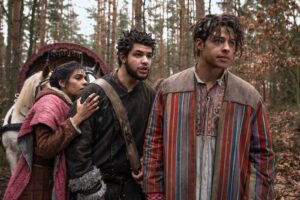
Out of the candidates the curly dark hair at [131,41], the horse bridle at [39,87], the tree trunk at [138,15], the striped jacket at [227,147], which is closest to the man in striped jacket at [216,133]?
the striped jacket at [227,147]

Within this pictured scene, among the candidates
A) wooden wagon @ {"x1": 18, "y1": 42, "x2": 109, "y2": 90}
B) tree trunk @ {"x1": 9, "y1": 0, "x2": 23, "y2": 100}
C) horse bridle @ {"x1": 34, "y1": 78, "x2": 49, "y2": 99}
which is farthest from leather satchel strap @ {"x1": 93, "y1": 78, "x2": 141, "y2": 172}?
tree trunk @ {"x1": 9, "y1": 0, "x2": 23, "y2": 100}

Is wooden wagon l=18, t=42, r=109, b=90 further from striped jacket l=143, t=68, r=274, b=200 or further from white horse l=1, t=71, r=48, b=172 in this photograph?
striped jacket l=143, t=68, r=274, b=200

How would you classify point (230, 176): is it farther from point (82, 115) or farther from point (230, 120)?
point (82, 115)

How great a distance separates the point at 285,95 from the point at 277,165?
10943mm

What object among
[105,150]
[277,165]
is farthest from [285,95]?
[105,150]

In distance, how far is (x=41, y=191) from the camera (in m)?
3.56

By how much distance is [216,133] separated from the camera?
2812 millimetres

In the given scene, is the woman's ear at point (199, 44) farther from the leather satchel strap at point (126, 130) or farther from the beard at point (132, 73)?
the leather satchel strap at point (126, 130)

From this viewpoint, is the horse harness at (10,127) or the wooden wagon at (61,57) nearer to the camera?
the horse harness at (10,127)

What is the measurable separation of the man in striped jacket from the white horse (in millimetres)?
2045

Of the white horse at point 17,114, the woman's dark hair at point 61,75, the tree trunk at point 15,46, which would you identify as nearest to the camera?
the woman's dark hair at point 61,75

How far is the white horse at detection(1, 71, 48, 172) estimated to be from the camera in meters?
4.38

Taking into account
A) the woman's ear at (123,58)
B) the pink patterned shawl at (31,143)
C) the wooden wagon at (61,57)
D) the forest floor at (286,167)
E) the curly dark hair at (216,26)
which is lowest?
the forest floor at (286,167)

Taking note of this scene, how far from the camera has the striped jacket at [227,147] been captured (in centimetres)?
277
